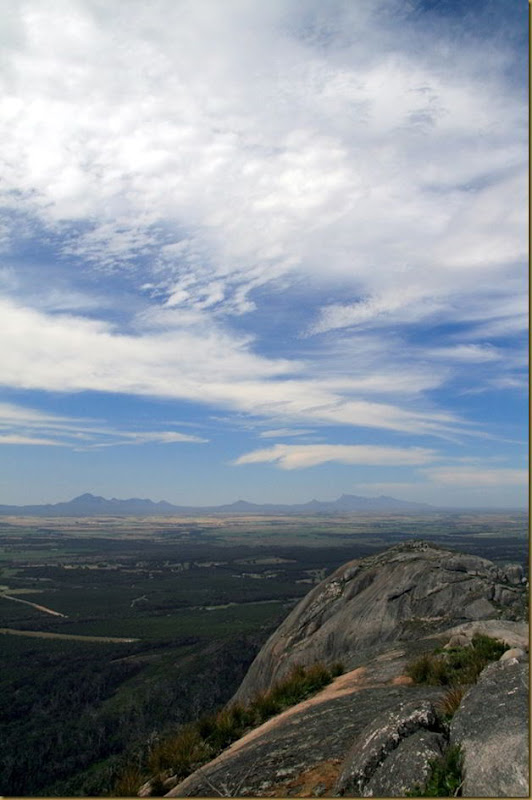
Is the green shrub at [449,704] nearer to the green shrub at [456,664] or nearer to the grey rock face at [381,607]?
the green shrub at [456,664]

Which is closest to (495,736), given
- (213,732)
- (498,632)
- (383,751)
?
(383,751)

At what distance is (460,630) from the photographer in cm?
1475

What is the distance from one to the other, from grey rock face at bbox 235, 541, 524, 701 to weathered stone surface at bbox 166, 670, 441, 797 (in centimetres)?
491

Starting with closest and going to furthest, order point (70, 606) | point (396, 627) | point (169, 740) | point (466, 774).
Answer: point (466, 774), point (169, 740), point (396, 627), point (70, 606)

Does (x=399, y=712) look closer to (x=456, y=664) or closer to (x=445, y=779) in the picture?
(x=445, y=779)

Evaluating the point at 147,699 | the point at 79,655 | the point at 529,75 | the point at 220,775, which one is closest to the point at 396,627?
the point at 220,775

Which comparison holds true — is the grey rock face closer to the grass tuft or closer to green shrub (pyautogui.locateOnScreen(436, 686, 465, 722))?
the grass tuft

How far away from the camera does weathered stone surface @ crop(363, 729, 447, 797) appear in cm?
577

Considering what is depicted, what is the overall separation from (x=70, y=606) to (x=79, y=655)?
160ft

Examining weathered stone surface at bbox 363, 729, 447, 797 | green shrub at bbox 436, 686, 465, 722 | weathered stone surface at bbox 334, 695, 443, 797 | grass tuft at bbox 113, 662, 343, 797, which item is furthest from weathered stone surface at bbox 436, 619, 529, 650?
weathered stone surface at bbox 363, 729, 447, 797

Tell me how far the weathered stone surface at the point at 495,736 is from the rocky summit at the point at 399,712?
1 cm

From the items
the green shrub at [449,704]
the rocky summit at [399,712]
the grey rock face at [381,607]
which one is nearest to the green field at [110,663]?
the rocky summit at [399,712]

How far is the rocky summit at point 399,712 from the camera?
5805 millimetres

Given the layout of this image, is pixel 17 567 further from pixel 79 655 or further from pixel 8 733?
pixel 8 733
